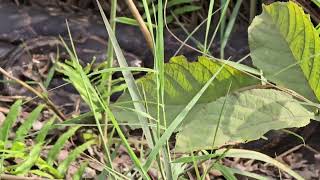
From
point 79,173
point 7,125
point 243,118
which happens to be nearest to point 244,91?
point 243,118

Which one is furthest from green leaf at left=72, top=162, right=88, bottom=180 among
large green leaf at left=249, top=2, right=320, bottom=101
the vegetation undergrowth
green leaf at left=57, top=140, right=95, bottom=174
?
large green leaf at left=249, top=2, right=320, bottom=101

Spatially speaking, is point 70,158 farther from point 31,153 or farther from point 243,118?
point 243,118

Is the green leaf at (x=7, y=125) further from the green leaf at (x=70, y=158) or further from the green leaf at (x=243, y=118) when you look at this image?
the green leaf at (x=243, y=118)

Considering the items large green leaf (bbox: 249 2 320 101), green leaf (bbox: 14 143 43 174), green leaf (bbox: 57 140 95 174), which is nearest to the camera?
large green leaf (bbox: 249 2 320 101)

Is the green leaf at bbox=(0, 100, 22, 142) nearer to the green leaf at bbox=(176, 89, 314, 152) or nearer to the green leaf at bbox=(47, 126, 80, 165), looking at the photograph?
the green leaf at bbox=(47, 126, 80, 165)

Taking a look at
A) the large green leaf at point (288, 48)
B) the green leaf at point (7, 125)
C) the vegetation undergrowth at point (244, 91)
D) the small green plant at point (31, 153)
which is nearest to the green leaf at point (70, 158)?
the small green plant at point (31, 153)

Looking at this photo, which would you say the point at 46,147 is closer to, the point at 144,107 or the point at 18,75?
the point at 18,75
